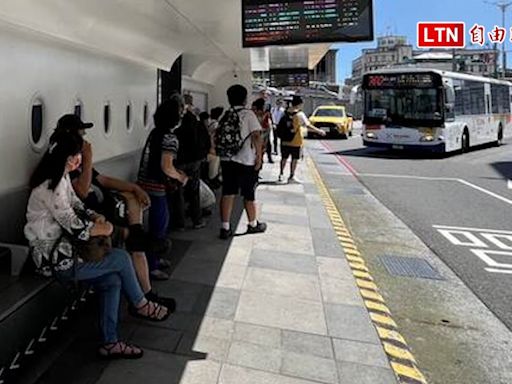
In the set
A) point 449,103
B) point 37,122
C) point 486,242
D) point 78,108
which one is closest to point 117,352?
point 37,122

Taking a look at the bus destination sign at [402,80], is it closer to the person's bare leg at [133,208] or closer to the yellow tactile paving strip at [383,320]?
the yellow tactile paving strip at [383,320]

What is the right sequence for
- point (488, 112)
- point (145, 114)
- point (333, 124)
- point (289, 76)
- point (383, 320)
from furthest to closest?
point (333, 124)
point (488, 112)
point (289, 76)
point (145, 114)
point (383, 320)

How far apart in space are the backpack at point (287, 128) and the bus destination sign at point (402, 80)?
754 cm

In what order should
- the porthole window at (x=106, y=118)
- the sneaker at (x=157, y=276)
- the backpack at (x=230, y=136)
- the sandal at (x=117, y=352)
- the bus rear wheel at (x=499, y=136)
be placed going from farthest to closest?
the bus rear wheel at (x=499, y=136), the backpack at (x=230, y=136), the porthole window at (x=106, y=118), the sneaker at (x=157, y=276), the sandal at (x=117, y=352)

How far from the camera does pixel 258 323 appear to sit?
3807 millimetres

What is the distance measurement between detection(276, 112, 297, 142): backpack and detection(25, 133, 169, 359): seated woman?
23.4ft

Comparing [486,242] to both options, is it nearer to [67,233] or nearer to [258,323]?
[258,323]

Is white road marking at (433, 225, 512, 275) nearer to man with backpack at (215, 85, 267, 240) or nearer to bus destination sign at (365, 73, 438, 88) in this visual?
man with backpack at (215, 85, 267, 240)

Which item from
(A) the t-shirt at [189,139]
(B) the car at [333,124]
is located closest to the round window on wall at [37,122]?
(A) the t-shirt at [189,139]

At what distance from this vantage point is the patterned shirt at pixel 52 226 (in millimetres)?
2842

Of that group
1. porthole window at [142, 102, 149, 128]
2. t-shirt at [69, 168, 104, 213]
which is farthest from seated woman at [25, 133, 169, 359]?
porthole window at [142, 102, 149, 128]

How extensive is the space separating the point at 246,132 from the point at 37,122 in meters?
2.33

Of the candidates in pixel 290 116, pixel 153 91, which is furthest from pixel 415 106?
pixel 153 91

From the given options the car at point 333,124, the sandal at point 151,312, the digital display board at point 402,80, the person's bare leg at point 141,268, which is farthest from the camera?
the car at point 333,124
